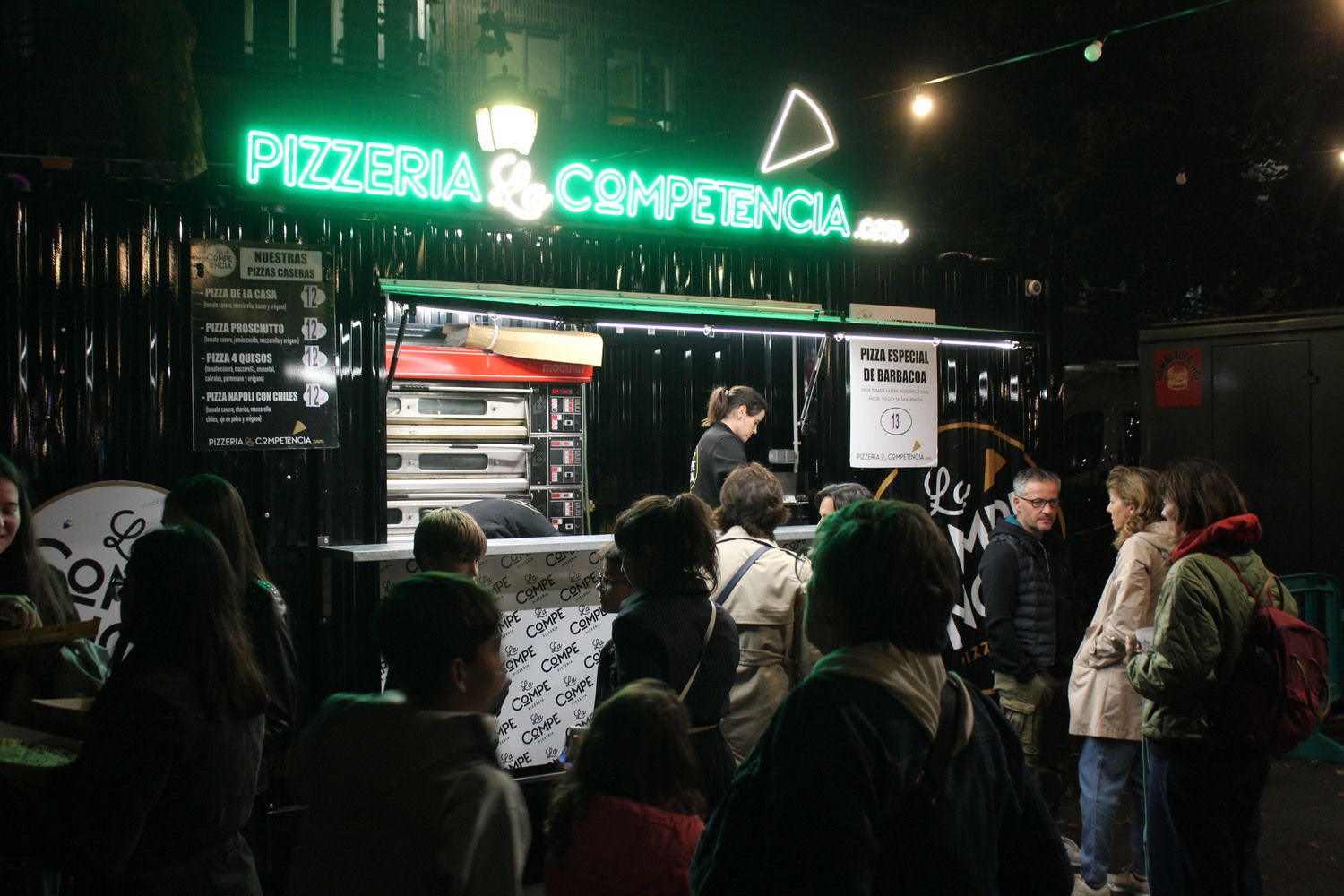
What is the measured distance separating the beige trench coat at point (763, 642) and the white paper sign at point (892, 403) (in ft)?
13.5

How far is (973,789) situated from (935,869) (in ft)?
0.58

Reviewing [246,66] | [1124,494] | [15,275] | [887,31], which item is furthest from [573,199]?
[887,31]

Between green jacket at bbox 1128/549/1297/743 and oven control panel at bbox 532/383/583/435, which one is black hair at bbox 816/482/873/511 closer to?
green jacket at bbox 1128/549/1297/743

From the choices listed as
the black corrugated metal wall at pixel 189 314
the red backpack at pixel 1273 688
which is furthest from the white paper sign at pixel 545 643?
the red backpack at pixel 1273 688

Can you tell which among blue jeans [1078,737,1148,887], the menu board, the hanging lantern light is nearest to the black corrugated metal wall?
the menu board

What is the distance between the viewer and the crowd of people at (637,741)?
2070 mm

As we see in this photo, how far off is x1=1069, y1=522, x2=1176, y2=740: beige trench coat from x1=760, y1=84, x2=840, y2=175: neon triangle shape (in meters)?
4.76

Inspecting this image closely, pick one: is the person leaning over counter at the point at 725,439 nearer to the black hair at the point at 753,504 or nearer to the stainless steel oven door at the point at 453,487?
the stainless steel oven door at the point at 453,487

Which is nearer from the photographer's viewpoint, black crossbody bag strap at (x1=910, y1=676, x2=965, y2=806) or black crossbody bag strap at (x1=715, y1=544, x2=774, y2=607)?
black crossbody bag strap at (x1=910, y1=676, x2=965, y2=806)

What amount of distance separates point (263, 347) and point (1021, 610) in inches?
181

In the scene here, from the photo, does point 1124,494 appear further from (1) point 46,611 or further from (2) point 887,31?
(2) point 887,31

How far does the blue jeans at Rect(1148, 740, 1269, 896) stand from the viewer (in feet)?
13.8

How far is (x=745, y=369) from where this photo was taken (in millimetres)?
10984

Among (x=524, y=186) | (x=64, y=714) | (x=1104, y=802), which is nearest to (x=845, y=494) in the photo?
(x=1104, y=802)
